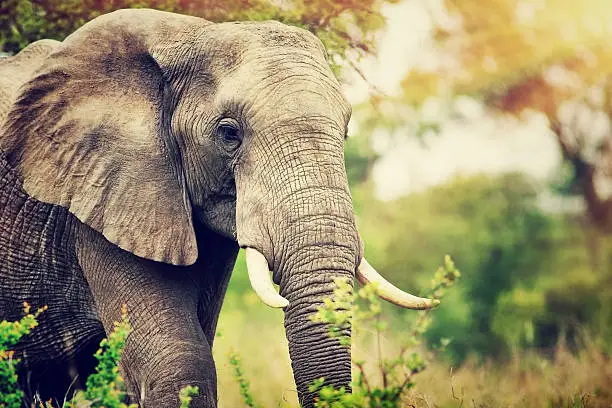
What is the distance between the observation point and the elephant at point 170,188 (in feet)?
16.2

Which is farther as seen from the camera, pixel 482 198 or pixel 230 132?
pixel 482 198

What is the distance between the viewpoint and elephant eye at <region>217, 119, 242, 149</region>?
5.16 m

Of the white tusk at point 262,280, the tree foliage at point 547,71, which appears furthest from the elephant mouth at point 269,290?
the tree foliage at point 547,71

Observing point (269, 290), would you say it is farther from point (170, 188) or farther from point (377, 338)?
point (170, 188)

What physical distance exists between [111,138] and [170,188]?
0.33m

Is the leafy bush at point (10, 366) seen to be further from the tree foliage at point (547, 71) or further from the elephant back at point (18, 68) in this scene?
the tree foliage at point (547, 71)

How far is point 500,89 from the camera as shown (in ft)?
74.5

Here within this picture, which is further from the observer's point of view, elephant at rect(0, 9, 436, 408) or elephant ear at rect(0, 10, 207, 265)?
elephant ear at rect(0, 10, 207, 265)

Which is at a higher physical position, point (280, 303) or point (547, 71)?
point (280, 303)

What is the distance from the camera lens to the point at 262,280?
15.8 ft

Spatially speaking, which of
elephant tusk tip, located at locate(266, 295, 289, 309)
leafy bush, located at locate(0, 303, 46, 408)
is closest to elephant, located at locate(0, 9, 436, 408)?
elephant tusk tip, located at locate(266, 295, 289, 309)

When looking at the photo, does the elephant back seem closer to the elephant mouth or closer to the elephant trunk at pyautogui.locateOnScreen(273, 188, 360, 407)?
the elephant mouth

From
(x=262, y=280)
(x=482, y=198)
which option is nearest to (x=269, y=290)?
(x=262, y=280)

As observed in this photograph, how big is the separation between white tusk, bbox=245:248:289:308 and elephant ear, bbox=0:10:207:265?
42 cm
